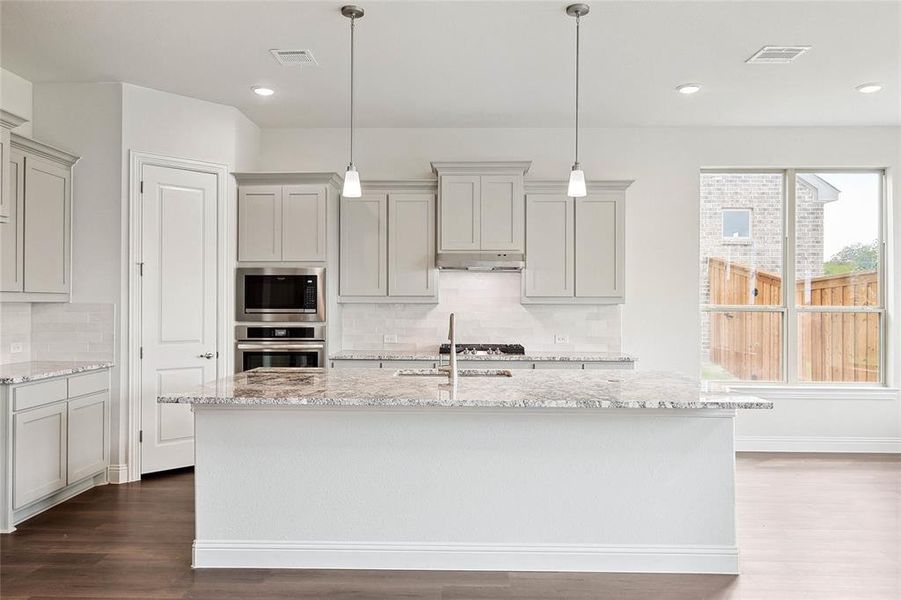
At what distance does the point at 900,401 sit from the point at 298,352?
5331mm

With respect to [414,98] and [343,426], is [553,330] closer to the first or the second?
[414,98]

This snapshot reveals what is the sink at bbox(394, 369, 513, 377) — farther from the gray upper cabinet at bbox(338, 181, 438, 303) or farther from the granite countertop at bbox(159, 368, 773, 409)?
the gray upper cabinet at bbox(338, 181, 438, 303)

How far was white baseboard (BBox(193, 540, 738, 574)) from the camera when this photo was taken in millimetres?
2938

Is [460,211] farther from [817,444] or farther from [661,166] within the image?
[817,444]

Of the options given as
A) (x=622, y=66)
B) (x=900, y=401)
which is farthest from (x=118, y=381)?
(x=900, y=401)

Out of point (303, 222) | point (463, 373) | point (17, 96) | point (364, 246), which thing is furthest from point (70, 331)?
point (463, 373)

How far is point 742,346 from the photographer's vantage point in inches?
224

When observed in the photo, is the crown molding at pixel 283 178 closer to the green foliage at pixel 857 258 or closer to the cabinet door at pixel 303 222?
the cabinet door at pixel 303 222

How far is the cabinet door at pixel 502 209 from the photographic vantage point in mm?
5172

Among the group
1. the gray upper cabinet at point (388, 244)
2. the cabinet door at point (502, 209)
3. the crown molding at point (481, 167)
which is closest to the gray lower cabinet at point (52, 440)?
the gray upper cabinet at point (388, 244)

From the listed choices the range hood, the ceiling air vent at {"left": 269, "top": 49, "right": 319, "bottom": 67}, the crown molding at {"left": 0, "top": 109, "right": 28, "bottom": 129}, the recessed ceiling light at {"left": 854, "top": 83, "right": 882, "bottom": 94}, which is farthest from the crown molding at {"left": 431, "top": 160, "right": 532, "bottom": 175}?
the crown molding at {"left": 0, "top": 109, "right": 28, "bottom": 129}

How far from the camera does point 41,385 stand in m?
3.66

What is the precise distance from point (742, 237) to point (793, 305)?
775 mm

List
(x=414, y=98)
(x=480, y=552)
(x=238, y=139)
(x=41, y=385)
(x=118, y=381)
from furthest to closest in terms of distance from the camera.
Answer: (x=238, y=139), (x=414, y=98), (x=118, y=381), (x=41, y=385), (x=480, y=552)
